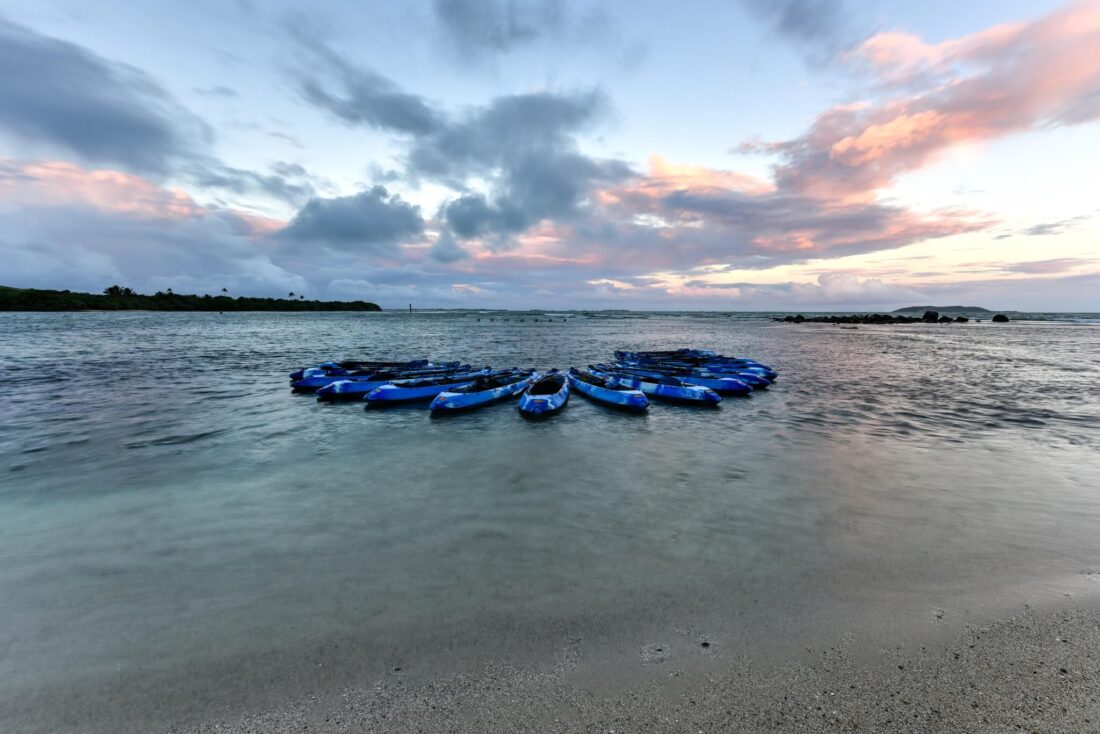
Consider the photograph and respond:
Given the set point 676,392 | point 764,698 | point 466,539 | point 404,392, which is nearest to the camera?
point 764,698

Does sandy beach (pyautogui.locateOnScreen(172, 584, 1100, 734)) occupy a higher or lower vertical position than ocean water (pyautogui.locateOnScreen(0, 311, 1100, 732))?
higher

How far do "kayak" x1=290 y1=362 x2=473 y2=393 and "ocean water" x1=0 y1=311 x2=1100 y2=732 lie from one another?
182 inches

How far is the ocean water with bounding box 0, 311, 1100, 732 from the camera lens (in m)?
4.82

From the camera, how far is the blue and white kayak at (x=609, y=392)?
18.5 meters

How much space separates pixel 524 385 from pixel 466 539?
14768mm

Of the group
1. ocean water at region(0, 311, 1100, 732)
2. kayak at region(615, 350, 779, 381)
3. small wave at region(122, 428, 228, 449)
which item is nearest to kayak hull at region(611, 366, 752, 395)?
kayak at region(615, 350, 779, 381)

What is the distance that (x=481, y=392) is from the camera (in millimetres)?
18922

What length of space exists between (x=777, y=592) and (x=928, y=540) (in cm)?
370

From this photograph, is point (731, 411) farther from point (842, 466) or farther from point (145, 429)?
point (145, 429)

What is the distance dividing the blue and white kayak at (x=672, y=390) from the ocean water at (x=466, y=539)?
2.45 m

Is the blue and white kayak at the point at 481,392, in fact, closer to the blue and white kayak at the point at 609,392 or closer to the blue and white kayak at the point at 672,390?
the blue and white kayak at the point at 609,392

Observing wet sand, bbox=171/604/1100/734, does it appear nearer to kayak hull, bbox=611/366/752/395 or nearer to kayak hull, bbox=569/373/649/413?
kayak hull, bbox=569/373/649/413

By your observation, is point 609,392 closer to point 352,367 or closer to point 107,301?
point 352,367

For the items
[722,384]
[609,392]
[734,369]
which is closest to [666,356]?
[734,369]
